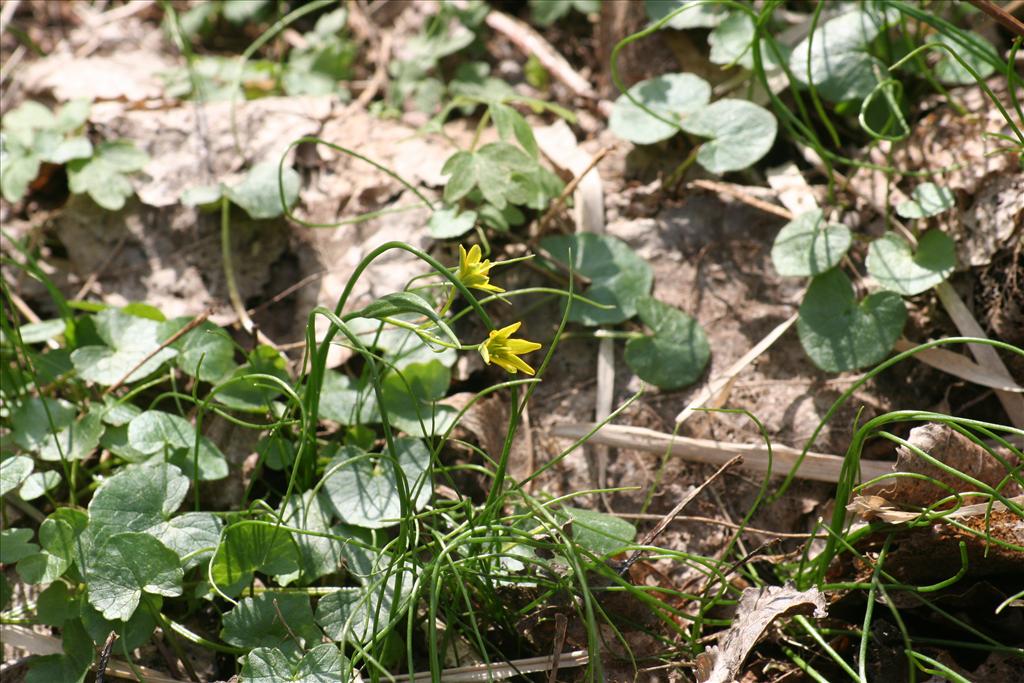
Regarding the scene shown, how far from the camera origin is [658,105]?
2324mm

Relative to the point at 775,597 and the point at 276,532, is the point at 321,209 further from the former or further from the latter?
the point at 775,597

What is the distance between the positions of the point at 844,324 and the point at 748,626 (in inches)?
30.3

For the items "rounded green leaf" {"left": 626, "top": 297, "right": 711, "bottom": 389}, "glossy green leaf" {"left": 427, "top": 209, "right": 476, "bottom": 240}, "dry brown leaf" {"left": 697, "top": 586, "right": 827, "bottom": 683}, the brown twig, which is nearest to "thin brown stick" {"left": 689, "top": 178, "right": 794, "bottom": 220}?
"rounded green leaf" {"left": 626, "top": 297, "right": 711, "bottom": 389}

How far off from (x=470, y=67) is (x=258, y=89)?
71cm

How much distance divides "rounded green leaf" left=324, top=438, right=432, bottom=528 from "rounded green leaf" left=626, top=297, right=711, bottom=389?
59 cm

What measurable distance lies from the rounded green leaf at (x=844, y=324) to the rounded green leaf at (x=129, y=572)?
56.6 inches

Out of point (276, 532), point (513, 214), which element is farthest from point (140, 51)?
point (276, 532)

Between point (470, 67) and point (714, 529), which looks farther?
point (470, 67)

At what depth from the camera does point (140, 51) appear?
3.02 meters

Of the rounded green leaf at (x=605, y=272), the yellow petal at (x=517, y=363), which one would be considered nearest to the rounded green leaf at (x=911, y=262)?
the rounded green leaf at (x=605, y=272)

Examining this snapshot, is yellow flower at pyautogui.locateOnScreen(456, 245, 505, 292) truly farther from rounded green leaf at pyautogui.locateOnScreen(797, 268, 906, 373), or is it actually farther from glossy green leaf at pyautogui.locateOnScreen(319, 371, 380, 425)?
rounded green leaf at pyautogui.locateOnScreen(797, 268, 906, 373)

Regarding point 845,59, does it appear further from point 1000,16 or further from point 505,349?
point 505,349

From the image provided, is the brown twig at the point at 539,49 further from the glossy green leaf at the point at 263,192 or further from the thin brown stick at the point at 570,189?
the glossy green leaf at the point at 263,192

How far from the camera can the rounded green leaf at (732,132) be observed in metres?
2.20
